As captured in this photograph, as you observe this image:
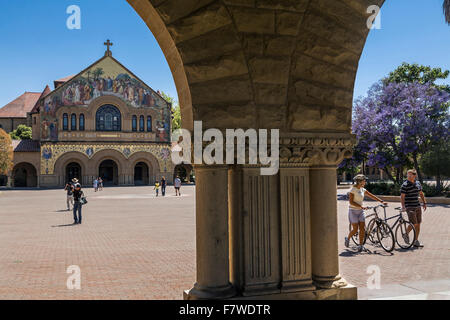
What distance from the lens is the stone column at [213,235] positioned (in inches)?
152

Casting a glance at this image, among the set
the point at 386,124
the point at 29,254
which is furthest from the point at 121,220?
the point at 386,124

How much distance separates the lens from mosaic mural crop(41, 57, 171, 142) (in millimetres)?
48031

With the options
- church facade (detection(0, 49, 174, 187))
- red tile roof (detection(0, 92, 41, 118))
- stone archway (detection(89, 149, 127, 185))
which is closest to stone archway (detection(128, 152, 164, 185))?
church facade (detection(0, 49, 174, 187))

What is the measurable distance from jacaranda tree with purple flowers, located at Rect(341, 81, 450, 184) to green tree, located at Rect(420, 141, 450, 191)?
32.5 inches

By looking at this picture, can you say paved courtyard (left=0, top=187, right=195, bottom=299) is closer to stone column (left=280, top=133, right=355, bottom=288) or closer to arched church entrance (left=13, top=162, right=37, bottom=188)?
stone column (left=280, top=133, right=355, bottom=288)

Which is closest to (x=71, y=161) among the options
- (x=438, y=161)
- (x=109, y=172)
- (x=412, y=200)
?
(x=109, y=172)

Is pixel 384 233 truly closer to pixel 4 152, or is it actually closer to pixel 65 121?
pixel 4 152

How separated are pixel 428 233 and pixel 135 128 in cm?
4376

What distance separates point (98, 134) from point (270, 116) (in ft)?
156

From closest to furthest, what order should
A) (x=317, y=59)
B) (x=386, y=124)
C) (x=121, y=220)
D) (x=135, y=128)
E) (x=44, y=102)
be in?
(x=317, y=59), (x=121, y=220), (x=386, y=124), (x=44, y=102), (x=135, y=128)

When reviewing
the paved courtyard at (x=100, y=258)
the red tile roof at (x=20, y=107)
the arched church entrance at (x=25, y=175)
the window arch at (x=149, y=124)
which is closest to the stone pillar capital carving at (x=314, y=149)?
the paved courtyard at (x=100, y=258)

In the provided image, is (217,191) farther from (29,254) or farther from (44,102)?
(44,102)

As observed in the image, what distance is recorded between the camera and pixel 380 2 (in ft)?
14.3

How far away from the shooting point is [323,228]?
168 inches
